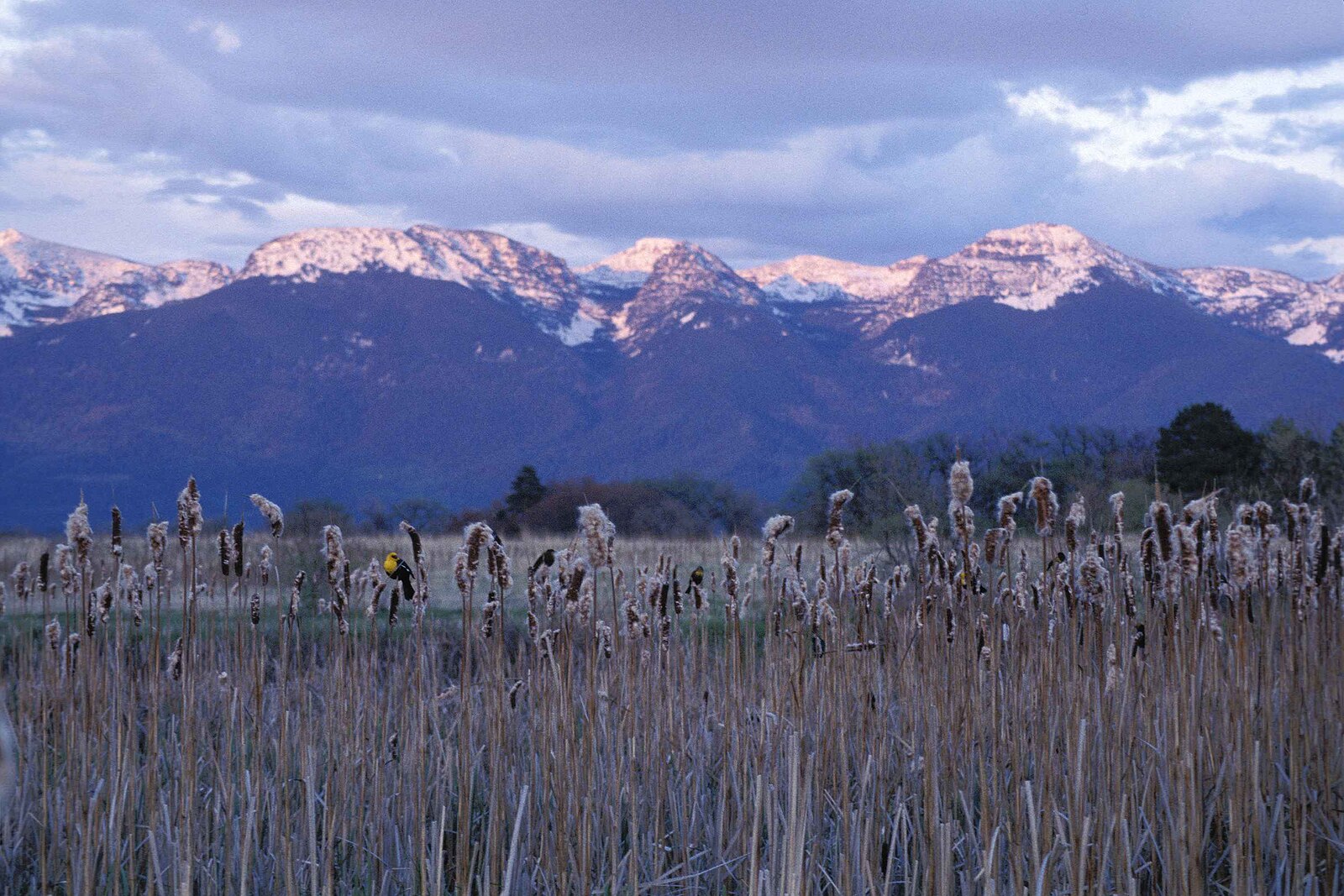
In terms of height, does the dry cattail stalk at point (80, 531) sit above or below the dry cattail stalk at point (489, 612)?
above

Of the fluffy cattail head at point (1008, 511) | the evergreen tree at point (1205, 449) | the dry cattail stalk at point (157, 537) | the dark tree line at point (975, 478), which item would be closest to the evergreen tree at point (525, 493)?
the dark tree line at point (975, 478)

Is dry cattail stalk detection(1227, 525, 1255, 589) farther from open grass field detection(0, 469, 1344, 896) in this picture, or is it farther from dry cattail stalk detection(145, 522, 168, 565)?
dry cattail stalk detection(145, 522, 168, 565)

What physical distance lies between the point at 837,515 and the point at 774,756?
4.01 ft

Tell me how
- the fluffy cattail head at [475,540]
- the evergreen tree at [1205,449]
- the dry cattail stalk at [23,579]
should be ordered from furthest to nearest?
1. the evergreen tree at [1205,449]
2. the dry cattail stalk at [23,579]
3. the fluffy cattail head at [475,540]

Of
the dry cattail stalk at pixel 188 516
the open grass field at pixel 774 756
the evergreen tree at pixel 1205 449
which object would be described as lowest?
the open grass field at pixel 774 756

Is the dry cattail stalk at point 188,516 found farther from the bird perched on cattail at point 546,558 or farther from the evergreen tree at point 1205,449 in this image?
the evergreen tree at point 1205,449

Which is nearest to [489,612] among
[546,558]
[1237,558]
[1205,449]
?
[546,558]

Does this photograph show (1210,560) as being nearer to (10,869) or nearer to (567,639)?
(567,639)

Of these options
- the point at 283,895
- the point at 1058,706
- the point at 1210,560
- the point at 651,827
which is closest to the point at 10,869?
the point at 283,895

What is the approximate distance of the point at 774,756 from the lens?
4.36 metres

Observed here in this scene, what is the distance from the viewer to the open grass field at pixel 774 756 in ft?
10.8

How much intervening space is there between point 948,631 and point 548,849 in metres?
1.82

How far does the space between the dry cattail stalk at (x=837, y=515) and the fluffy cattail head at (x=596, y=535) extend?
77cm

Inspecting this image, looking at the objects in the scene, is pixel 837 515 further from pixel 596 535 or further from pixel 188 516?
pixel 188 516
